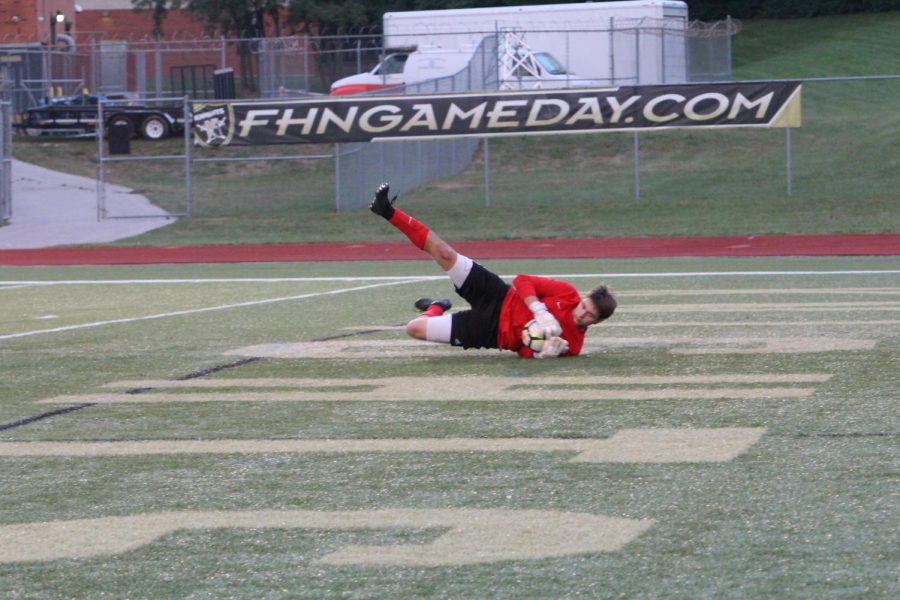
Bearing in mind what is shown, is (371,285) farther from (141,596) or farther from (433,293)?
(141,596)

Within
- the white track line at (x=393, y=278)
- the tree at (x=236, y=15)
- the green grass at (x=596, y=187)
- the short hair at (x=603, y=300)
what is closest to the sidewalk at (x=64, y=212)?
the green grass at (x=596, y=187)

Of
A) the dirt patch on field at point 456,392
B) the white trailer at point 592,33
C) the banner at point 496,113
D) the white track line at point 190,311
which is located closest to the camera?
the dirt patch on field at point 456,392

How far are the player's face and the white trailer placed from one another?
21.7 metres

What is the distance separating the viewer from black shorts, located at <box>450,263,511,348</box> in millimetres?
8820

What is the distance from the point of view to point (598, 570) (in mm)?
4359

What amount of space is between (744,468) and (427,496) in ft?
4.40

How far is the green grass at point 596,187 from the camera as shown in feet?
70.6

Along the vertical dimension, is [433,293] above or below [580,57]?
below

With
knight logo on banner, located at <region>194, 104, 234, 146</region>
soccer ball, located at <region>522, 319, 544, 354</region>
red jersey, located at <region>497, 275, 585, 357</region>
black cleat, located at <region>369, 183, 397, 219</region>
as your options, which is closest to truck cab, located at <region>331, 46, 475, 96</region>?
knight logo on banner, located at <region>194, 104, 234, 146</region>

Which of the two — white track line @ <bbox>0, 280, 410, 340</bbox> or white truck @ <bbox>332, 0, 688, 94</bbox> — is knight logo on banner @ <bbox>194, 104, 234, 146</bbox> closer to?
white truck @ <bbox>332, 0, 688, 94</bbox>

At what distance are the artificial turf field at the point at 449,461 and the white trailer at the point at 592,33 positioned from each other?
21.0 meters

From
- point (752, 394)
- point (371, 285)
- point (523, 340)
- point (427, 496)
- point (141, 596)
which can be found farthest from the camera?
point (371, 285)

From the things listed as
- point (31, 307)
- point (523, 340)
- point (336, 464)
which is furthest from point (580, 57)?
point (336, 464)

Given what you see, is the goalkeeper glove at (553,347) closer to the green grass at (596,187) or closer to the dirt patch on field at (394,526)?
the dirt patch on field at (394,526)
